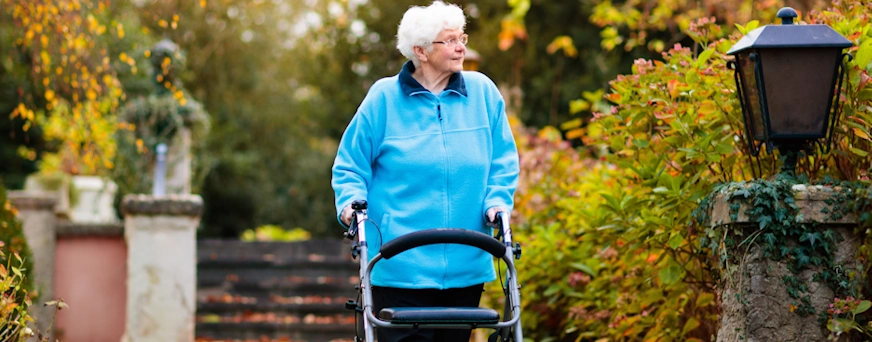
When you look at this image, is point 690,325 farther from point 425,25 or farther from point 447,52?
point 425,25

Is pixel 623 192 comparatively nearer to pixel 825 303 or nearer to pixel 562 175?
pixel 825 303

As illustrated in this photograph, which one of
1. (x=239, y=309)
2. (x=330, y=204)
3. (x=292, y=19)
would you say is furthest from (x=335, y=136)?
(x=239, y=309)

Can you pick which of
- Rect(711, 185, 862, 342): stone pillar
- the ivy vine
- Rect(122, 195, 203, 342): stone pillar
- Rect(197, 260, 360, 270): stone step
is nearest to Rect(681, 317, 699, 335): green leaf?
Rect(711, 185, 862, 342): stone pillar

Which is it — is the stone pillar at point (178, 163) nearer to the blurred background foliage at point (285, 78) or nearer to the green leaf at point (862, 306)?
the blurred background foliage at point (285, 78)

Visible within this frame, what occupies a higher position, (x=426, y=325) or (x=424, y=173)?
(x=424, y=173)

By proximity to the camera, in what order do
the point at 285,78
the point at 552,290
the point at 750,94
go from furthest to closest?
the point at 285,78, the point at 552,290, the point at 750,94

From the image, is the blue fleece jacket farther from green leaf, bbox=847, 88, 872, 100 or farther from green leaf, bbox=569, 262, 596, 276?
green leaf, bbox=569, 262, 596, 276

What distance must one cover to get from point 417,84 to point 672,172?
4.58ft

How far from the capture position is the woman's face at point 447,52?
3432 millimetres

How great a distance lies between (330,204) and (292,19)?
4.30m

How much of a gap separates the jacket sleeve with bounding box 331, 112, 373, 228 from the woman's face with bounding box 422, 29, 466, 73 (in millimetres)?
315

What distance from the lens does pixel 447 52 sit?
11.3ft

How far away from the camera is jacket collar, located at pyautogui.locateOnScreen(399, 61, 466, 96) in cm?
345

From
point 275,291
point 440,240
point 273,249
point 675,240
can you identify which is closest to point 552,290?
point 675,240
